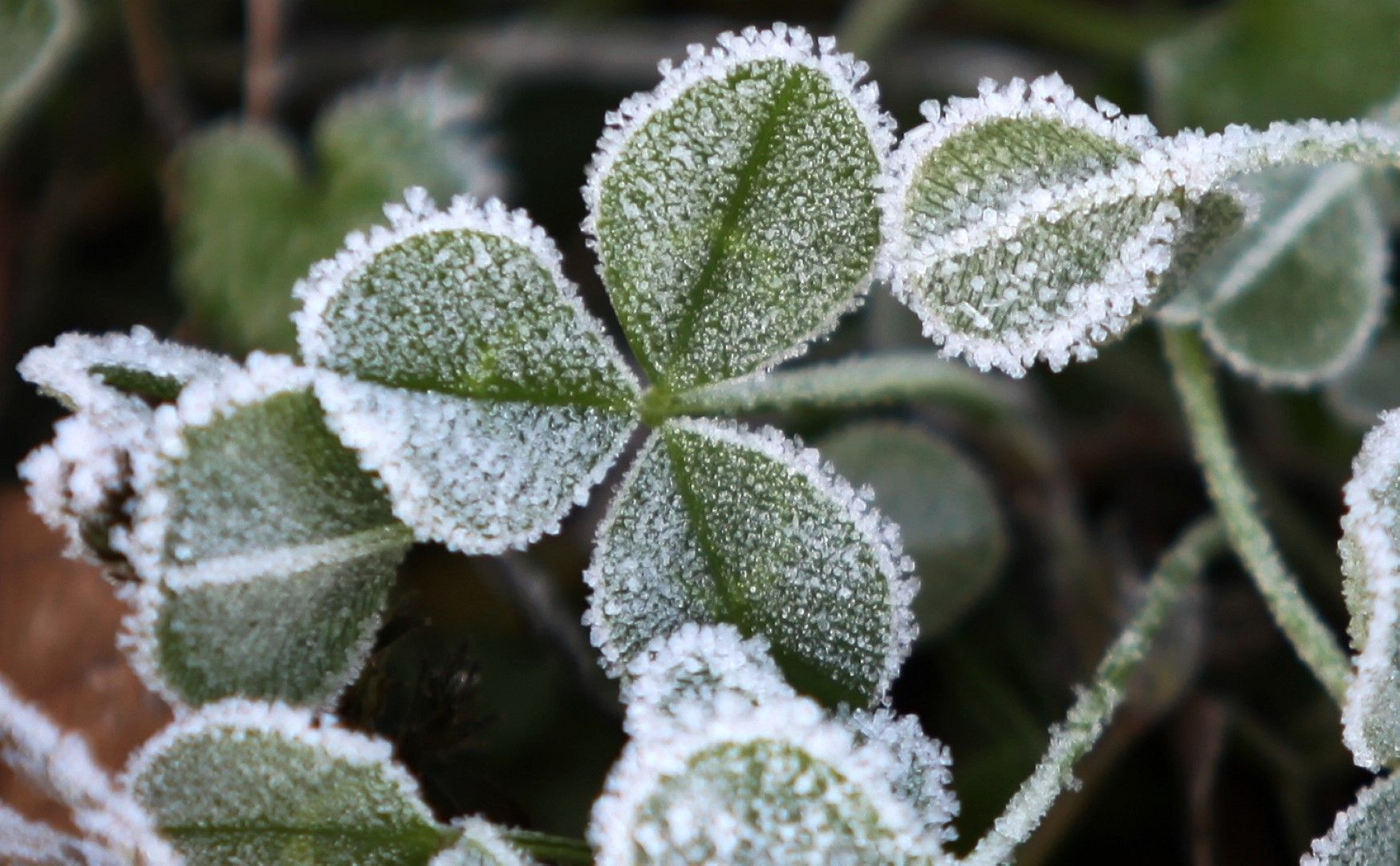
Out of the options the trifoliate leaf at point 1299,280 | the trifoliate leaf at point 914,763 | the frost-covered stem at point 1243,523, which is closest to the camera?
the trifoliate leaf at point 914,763

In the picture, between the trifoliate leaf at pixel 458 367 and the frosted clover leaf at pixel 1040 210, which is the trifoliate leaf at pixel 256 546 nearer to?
the trifoliate leaf at pixel 458 367

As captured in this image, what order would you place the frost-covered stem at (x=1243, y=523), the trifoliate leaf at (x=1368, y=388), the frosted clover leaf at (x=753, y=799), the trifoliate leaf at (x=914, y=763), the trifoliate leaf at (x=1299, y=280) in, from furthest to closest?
1. the trifoliate leaf at (x=1368, y=388)
2. the trifoliate leaf at (x=1299, y=280)
3. the frost-covered stem at (x=1243, y=523)
4. the trifoliate leaf at (x=914, y=763)
5. the frosted clover leaf at (x=753, y=799)

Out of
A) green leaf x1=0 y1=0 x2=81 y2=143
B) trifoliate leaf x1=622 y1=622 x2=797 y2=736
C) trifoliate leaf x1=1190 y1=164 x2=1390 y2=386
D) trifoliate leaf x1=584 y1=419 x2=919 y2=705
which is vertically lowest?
trifoliate leaf x1=622 y1=622 x2=797 y2=736

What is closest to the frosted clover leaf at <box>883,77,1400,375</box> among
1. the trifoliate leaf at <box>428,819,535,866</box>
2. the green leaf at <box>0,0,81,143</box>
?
the trifoliate leaf at <box>428,819,535,866</box>

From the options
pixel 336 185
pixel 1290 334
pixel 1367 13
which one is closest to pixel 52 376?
pixel 336 185

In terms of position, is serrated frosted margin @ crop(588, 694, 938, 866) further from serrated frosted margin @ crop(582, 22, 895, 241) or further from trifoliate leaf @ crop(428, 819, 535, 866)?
serrated frosted margin @ crop(582, 22, 895, 241)

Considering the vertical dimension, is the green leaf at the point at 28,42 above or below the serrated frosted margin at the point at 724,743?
above

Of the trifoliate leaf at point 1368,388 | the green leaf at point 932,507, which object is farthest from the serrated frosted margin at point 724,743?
the trifoliate leaf at point 1368,388
